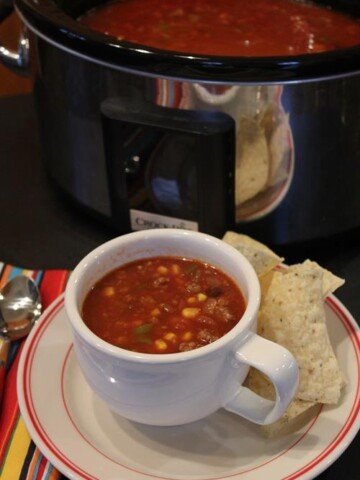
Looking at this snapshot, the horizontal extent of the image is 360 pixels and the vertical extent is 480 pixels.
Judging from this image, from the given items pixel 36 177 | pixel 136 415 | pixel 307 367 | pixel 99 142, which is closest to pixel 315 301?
pixel 307 367

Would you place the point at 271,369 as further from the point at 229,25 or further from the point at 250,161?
the point at 229,25

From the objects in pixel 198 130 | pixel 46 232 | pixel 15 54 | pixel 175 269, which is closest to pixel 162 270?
pixel 175 269

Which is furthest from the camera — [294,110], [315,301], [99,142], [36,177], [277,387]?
[36,177]

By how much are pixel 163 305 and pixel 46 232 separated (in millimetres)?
493

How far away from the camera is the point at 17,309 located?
105 centimetres

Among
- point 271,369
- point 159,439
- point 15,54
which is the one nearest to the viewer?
point 271,369

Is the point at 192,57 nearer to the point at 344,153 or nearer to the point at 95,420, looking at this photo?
the point at 344,153

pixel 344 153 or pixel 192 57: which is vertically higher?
pixel 192 57

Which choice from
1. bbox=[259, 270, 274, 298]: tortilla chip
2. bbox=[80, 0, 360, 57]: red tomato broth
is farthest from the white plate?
bbox=[80, 0, 360, 57]: red tomato broth

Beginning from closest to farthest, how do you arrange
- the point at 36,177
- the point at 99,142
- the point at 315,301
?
the point at 315,301 → the point at 99,142 → the point at 36,177

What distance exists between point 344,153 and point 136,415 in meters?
0.49

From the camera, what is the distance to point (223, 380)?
0.79 m

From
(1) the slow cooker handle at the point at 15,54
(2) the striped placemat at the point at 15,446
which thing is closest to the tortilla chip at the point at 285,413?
(2) the striped placemat at the point at 15,446

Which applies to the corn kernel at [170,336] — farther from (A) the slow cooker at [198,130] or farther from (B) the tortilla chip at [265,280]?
(A) the slow cooker at [198,130]
